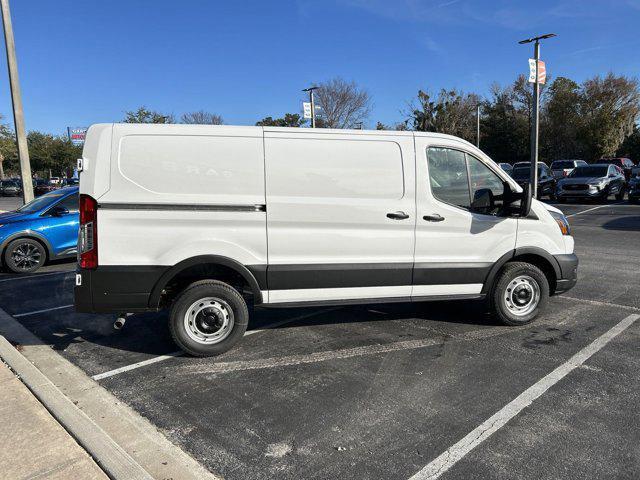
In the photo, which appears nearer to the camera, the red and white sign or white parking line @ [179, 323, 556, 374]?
white parking line @ [179, 323, 556, 374]

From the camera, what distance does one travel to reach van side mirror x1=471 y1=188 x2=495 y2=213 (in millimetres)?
5062

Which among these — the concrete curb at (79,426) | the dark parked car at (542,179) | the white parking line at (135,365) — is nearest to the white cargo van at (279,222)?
the white parking line at (135,365)

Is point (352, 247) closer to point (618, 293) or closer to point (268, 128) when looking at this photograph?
point (268, 128)

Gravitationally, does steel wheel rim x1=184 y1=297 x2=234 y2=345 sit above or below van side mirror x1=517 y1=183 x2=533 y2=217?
below

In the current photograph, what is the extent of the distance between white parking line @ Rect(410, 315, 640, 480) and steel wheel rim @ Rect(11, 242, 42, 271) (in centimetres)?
851

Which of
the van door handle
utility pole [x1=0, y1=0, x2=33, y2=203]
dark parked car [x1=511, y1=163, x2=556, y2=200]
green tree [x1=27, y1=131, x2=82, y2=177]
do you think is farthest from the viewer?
green tree [x1=27, y1=131, x2=82, y2=177]

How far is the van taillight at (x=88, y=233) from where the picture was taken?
165 inches

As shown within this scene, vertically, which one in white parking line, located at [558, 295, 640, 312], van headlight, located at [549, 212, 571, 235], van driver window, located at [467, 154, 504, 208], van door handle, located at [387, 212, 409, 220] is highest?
van driver window, located at [467, 154, 504, 208]

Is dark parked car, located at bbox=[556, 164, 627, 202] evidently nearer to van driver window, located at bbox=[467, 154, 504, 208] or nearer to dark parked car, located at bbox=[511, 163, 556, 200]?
dark parked car, located at bbox=[511, 163, 556, 200]

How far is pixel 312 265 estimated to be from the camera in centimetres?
463

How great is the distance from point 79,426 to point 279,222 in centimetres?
223

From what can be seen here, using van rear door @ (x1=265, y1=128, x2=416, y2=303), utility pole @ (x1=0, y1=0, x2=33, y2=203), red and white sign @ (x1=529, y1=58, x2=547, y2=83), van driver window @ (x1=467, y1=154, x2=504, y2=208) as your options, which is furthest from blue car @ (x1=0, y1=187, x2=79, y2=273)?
red and white sign @ (x1=529, y1=58, x2=547, y2=83)

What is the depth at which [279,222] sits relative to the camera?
14.7ft

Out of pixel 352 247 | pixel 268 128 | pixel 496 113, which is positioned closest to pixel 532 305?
pixel 352 247
